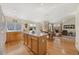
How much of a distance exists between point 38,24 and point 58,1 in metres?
0.54

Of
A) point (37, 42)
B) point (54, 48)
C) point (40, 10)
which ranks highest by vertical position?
point (40, 10)

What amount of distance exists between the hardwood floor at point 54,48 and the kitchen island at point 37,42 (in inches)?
2.8

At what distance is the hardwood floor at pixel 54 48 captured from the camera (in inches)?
89.8

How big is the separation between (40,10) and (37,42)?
57 centimetres

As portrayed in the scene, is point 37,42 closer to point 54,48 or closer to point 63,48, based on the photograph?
point 54,48

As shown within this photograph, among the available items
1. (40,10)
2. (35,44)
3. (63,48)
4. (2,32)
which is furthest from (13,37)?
(63,48)

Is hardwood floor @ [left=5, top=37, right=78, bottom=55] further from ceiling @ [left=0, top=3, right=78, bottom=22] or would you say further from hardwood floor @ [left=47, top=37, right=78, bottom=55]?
ceiling @ [left=0, top=3, right=78, bottom=22]

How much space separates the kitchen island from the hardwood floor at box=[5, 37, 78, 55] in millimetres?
72

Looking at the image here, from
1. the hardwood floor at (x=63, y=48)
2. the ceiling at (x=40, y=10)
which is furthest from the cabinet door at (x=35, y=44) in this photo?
the ceiling at (x=40, y=10)

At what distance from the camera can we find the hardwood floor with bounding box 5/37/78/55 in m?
2.28

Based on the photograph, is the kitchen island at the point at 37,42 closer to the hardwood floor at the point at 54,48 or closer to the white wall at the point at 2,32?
the hardwood floor at the point at 54,48

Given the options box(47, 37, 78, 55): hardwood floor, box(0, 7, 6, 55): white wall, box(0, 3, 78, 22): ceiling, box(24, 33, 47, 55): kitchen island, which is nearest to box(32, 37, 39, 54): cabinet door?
box(24, 33, 47, 55): kitchen island

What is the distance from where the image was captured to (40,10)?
7.46ft
